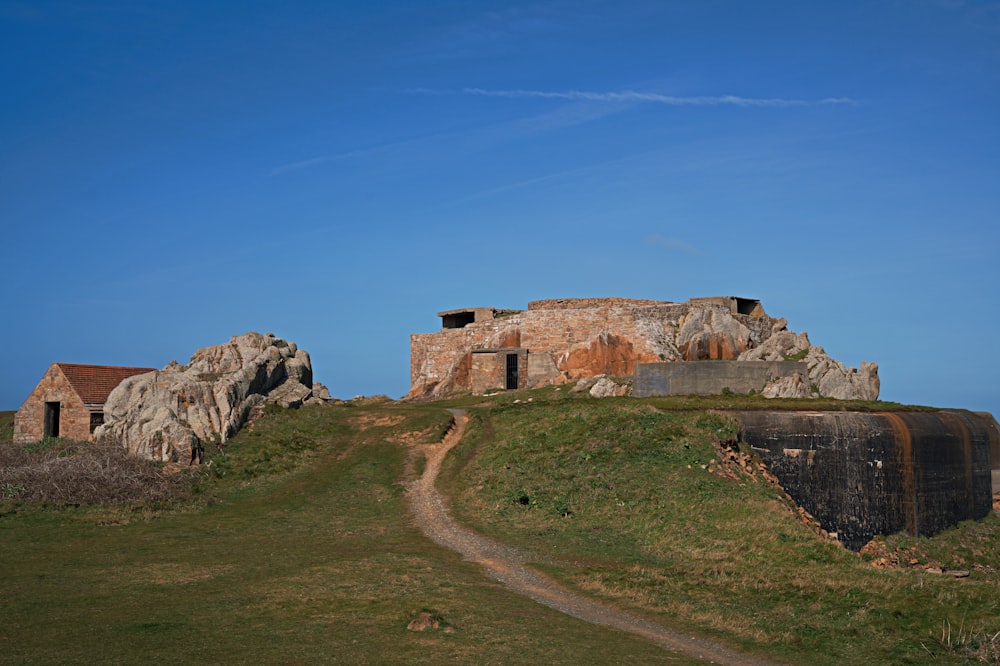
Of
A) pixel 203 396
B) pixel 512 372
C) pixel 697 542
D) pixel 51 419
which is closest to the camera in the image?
pixel 697 542

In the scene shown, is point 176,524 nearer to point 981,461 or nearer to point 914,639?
point 914,639

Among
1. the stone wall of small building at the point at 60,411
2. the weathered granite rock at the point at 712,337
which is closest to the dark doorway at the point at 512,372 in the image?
the weathered granite rock at the point at 712,337

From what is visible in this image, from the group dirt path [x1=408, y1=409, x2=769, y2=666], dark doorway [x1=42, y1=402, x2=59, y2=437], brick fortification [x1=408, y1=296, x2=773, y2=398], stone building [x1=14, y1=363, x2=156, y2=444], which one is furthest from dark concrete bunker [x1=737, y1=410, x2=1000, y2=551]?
dark doorway [x1=42, y1=402, x2=59, y2=437]

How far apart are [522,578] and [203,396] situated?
64.4ft

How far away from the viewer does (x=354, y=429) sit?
111ft

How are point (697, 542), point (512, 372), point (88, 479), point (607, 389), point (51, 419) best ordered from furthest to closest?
point (512, 372) → point (607, 389) → point (51, 419) → point (88, 479) → point (697, 542)

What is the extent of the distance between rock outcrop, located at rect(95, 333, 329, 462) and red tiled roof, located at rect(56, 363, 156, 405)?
6.04 feet

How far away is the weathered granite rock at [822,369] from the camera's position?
36562mm

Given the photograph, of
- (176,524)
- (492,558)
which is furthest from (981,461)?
(176,524)

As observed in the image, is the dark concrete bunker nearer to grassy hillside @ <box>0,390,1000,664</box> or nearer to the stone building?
grassy hillside @ <box>0,390,1000,664</box>

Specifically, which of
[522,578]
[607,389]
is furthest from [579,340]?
[522,578]

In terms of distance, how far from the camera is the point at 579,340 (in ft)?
148

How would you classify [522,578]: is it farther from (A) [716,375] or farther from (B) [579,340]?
(B) [579,340]

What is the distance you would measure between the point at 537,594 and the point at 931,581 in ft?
28.8
